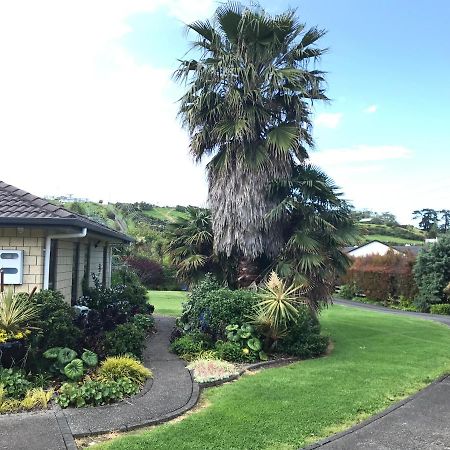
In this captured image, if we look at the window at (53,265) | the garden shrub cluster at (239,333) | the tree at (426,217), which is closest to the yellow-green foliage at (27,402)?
the window at (53,265)

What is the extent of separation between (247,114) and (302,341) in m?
5.75

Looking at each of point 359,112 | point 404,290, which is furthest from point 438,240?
point 359,112

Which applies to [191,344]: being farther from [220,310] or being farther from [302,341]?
[302,341]

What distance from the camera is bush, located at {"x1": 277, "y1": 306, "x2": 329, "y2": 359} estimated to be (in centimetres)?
1034

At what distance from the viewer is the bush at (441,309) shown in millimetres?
28125

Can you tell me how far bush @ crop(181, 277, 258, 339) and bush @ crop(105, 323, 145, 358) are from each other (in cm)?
184

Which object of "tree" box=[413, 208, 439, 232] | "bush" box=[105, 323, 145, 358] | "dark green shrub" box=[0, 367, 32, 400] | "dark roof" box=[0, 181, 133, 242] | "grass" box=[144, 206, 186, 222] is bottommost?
"dark green shrub" box=[0, 367, 32, 400]

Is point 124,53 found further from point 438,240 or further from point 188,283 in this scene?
point 438,240

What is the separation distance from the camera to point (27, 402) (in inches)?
244

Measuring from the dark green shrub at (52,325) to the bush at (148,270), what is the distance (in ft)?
85.4

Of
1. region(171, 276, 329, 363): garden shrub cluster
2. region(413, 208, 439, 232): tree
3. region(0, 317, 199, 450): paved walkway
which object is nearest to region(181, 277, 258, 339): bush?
region(171, 276, 329, 363): garden shrub cluster

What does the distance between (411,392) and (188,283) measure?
6.93 metres

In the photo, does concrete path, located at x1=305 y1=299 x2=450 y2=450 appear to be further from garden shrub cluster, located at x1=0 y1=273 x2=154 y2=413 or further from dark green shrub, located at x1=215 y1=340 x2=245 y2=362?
dark green shrub, located at x1=215 y1=340 x2=245 y2=362

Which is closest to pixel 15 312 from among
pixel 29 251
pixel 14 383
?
pixel 14 383
